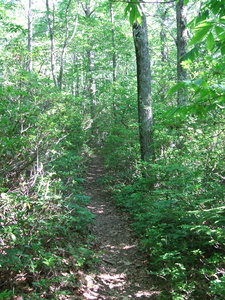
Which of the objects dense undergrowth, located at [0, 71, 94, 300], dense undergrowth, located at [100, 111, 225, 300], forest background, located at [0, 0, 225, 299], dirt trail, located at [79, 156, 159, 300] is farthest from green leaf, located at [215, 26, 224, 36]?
dirt trail, located at [79, 156, 159, 300]

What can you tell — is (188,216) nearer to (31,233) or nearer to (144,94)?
(31,233)

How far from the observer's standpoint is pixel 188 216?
179 inches

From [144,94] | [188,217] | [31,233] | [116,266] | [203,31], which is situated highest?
[144,94]

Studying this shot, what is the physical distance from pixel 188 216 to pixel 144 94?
4502 mm

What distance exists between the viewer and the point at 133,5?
1891 mm

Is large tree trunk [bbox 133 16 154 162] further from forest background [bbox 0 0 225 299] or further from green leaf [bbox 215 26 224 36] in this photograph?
green leaf [bbox 215 26 224 36]

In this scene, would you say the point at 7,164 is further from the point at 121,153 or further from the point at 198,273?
the point at 121,153

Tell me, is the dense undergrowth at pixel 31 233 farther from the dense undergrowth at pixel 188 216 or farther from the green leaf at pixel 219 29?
the green leaf at pixel 219 29

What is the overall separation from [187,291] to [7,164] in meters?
3.44

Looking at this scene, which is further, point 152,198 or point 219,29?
point 152,198

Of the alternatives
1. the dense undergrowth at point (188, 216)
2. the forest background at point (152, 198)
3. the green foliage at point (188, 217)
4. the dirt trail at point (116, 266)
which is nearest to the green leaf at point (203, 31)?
the forest background at point (152, 198)

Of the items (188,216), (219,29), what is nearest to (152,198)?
(188,216)

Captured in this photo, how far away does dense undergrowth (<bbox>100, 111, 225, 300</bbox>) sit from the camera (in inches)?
136

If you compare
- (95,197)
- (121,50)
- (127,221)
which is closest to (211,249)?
(127,221)
